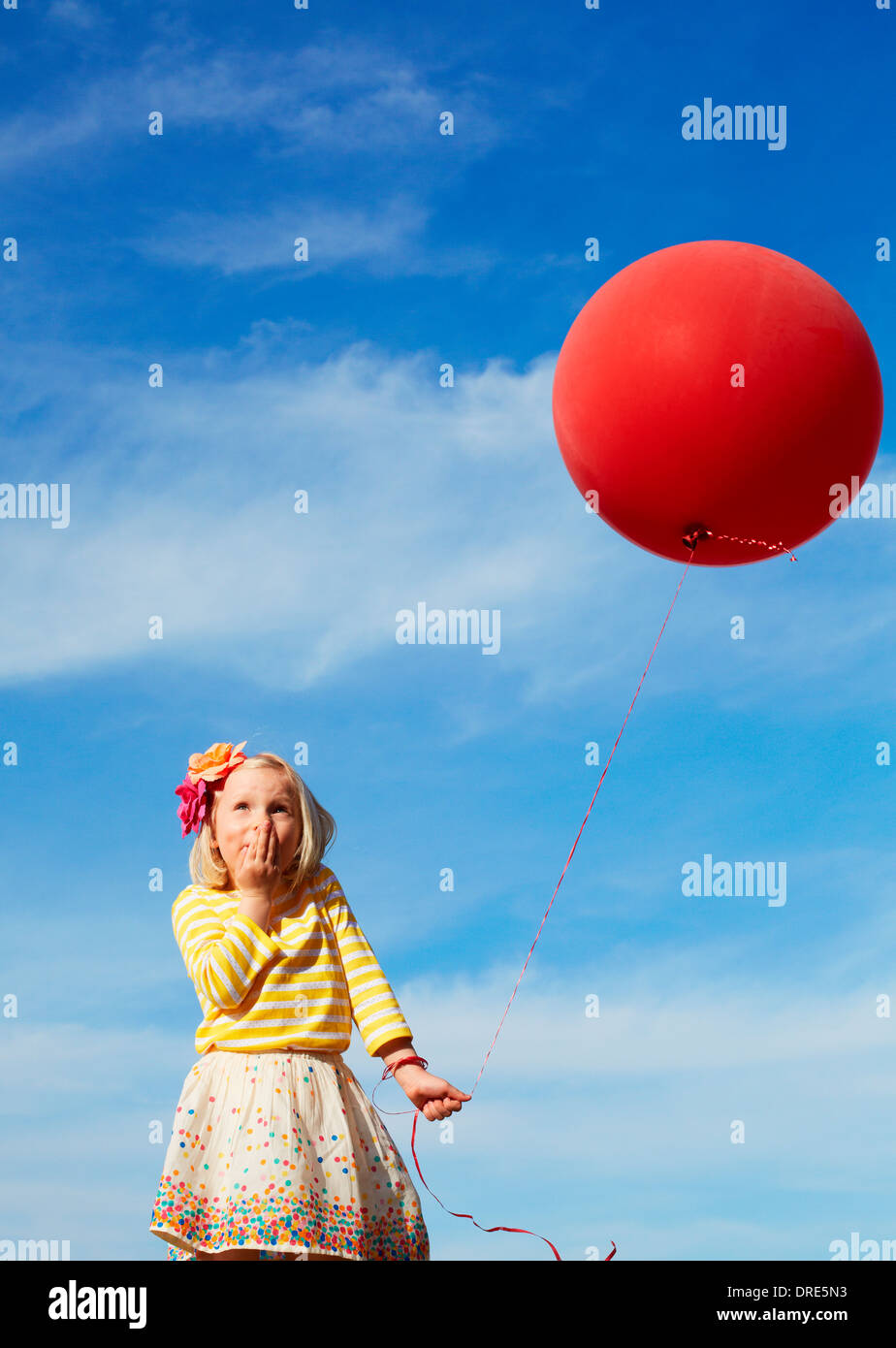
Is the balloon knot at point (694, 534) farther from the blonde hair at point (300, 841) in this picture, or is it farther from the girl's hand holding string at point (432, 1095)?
the girl's hand holding string at point (432, 1095)

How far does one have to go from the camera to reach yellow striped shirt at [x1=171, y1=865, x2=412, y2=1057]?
396 centimetres

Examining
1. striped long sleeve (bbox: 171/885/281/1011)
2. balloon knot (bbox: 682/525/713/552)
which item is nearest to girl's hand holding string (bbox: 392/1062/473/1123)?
striped long sleeve (bbox: 171/885/281/1011)

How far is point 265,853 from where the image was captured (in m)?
4.18

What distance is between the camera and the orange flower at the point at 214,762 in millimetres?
4418

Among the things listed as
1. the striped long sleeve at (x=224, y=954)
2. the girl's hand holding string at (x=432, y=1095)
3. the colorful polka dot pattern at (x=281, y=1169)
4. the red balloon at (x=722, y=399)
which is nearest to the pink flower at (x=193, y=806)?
the striped long sleeve at (x=224, y=954)

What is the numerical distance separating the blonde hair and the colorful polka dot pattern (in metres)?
0.56

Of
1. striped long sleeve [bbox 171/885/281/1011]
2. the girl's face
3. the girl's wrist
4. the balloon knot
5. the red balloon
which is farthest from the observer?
the balloon knot

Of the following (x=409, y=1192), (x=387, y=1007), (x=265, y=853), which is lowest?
(x=409, y=1192)

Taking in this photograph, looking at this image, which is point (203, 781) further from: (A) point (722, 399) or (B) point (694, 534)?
(A) point (722, 399)

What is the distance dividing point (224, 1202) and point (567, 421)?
272 cm

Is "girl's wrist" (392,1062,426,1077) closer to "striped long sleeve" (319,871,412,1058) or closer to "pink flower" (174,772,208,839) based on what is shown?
"striped long sleeve" (319,871,412,1058)
